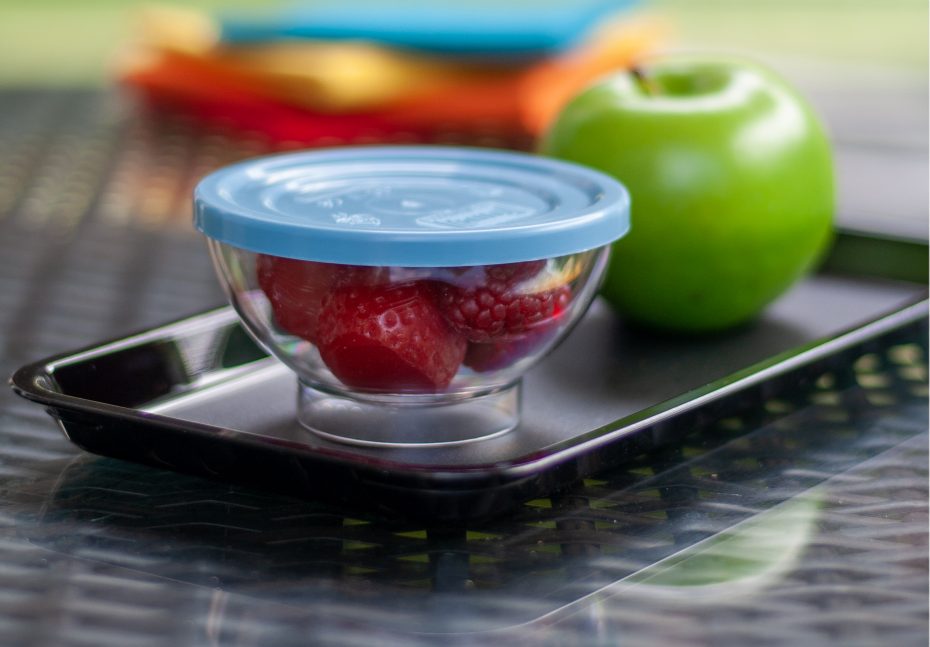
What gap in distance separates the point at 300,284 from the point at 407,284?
5cm

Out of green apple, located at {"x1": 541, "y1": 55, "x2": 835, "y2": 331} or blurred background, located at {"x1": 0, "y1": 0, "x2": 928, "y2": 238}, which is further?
blurred background, located at {"x1": 0, "y1": 0, "x2": 928, "y2": 238}

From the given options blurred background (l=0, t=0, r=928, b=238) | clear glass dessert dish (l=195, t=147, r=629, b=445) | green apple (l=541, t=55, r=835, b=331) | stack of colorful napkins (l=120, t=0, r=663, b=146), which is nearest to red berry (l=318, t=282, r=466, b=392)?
clear glass dessert dish (l=195, t=147, r=629, b=445)

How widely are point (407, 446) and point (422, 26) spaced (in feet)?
3.19

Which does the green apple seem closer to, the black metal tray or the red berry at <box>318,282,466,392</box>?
the black metal tray

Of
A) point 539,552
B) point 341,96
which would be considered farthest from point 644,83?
point 341,96

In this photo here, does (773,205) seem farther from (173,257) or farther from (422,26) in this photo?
(422,26)

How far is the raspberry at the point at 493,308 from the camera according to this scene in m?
0.57

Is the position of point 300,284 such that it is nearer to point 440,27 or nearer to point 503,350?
point 503,350

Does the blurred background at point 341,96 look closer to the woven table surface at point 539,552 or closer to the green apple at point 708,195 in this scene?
the green apple at point 708,195

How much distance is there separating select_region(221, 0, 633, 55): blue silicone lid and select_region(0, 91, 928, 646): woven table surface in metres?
0.81

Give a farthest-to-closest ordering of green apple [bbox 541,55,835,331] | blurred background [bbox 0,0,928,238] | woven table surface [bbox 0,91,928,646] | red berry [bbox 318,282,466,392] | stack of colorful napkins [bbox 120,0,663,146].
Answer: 1. stack of colorful napkins [bbox 120,0,663,146]
2. blurred background [bbox 0,0,928,238]
3. green apple [bbox 541,55,835,331]
4. red berry [bbox 318,282,466,392]
5. woven table surface [bbox 0,91,928,646]

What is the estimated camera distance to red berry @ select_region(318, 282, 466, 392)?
0.56 m

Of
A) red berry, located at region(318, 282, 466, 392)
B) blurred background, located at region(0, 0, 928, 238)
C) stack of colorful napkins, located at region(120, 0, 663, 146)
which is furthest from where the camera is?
stack of colorful napkins, located at region(120, 0, 663, 146)

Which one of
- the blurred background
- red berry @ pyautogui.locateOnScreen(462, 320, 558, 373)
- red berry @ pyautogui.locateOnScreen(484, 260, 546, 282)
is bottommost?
the blurred background
